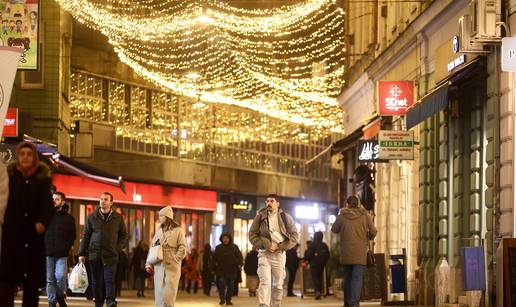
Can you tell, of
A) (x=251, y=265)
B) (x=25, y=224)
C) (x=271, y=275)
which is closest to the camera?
(x=25, y=224)

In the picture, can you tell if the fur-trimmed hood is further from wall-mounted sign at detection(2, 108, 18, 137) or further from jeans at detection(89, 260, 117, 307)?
wall-mounted sign at detection(2, 108, 18, 137)

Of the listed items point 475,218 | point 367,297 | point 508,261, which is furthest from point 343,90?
point 508,261

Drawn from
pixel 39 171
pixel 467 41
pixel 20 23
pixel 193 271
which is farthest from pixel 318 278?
pixel 39 171

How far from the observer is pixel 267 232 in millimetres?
21250

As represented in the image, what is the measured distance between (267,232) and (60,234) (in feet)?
11.3

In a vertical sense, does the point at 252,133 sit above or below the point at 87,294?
above

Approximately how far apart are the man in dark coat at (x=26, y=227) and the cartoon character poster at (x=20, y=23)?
16089 mm

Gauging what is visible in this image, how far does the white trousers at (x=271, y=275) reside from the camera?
2103cm

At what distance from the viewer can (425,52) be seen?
98.8 ft

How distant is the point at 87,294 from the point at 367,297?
331 inches

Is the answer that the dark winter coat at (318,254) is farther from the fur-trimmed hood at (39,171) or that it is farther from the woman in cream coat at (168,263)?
the fur-trimmed hood at (39,171)

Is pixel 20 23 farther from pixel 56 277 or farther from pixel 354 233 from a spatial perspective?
pixel 354 233

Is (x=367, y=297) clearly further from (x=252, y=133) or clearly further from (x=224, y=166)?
(x=252, y=133)

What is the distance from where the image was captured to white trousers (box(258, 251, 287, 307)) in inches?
828
